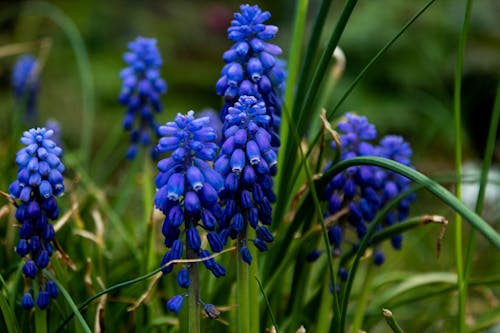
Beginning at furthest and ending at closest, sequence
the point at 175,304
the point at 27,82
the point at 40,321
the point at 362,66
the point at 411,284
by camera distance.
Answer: the point at 362,66
the point at 27,82
the point at 411,284
the point at 40,321
the point at 175,304

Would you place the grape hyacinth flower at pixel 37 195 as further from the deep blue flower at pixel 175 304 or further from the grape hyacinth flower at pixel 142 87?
the grape hyacinth flower at pixel 142 87

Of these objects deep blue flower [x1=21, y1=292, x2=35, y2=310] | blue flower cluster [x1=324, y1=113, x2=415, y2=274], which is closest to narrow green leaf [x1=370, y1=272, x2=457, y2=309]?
blue flower cluster [x1=324, y1=113, x2=415, y2=274]

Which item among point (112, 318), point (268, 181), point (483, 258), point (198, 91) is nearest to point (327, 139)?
point (268, 181)

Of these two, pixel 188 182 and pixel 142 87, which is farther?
pixel 142 87

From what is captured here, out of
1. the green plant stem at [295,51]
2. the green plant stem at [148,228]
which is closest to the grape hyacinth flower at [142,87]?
the green plant stem at [148,228]

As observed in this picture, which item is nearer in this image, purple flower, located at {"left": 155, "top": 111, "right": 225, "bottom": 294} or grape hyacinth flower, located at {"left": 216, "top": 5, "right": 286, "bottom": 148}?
purple flower, located at {"left": 155, "top": 111, "right": 225, "bottom": 294}

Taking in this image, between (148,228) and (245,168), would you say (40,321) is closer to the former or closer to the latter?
(148,228)

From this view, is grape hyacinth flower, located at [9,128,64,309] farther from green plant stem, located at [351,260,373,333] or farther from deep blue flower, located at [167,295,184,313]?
green plant stem, located at [351,260,373,333]

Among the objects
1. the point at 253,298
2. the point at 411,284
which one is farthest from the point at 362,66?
the point at 253,298
